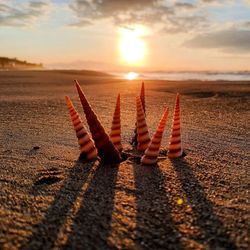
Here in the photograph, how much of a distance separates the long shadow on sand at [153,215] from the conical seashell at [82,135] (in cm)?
51

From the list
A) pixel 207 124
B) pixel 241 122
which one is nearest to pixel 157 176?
pixel 207 124

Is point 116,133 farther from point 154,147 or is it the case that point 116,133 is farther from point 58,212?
point 58,212

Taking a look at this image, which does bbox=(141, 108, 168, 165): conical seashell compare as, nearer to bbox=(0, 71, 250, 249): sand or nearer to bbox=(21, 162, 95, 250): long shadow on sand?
bbox=(0, 71, 250, 249): sand

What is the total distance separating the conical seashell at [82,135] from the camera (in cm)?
336

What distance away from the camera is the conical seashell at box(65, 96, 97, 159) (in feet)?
11.0

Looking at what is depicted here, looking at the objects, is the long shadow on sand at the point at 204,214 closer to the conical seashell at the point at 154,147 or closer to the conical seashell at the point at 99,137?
the conical seashell at the point at 154,147

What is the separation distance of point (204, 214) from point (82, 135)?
1.41m

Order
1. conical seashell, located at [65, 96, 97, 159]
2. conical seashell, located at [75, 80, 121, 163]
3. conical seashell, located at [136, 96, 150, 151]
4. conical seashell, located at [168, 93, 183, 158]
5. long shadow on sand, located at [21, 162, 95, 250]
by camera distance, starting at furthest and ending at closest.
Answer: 1. conical seashell, located at [136, 96, 150, 151]
2. conical seashell, located at [168, 93, 183, 158]
3. conical seashell, located at [65, 96, 97, 159]
4. conical seashell, located at [75, 80, 121, 163]
5. long shadow on sand, located at [21, 162, 95, 250]

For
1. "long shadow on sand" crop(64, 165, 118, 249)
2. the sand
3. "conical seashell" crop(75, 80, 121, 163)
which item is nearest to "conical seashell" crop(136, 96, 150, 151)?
the sand

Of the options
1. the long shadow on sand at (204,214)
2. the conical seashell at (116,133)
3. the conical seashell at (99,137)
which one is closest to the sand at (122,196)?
the long shadow on sand at (204,214)

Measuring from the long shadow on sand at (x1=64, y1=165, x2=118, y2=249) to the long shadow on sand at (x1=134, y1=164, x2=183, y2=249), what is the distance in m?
0.18

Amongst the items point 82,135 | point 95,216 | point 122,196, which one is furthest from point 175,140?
point 95,216

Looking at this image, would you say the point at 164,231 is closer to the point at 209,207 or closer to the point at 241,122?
the point at 209,207

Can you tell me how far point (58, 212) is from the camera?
2.35 m
